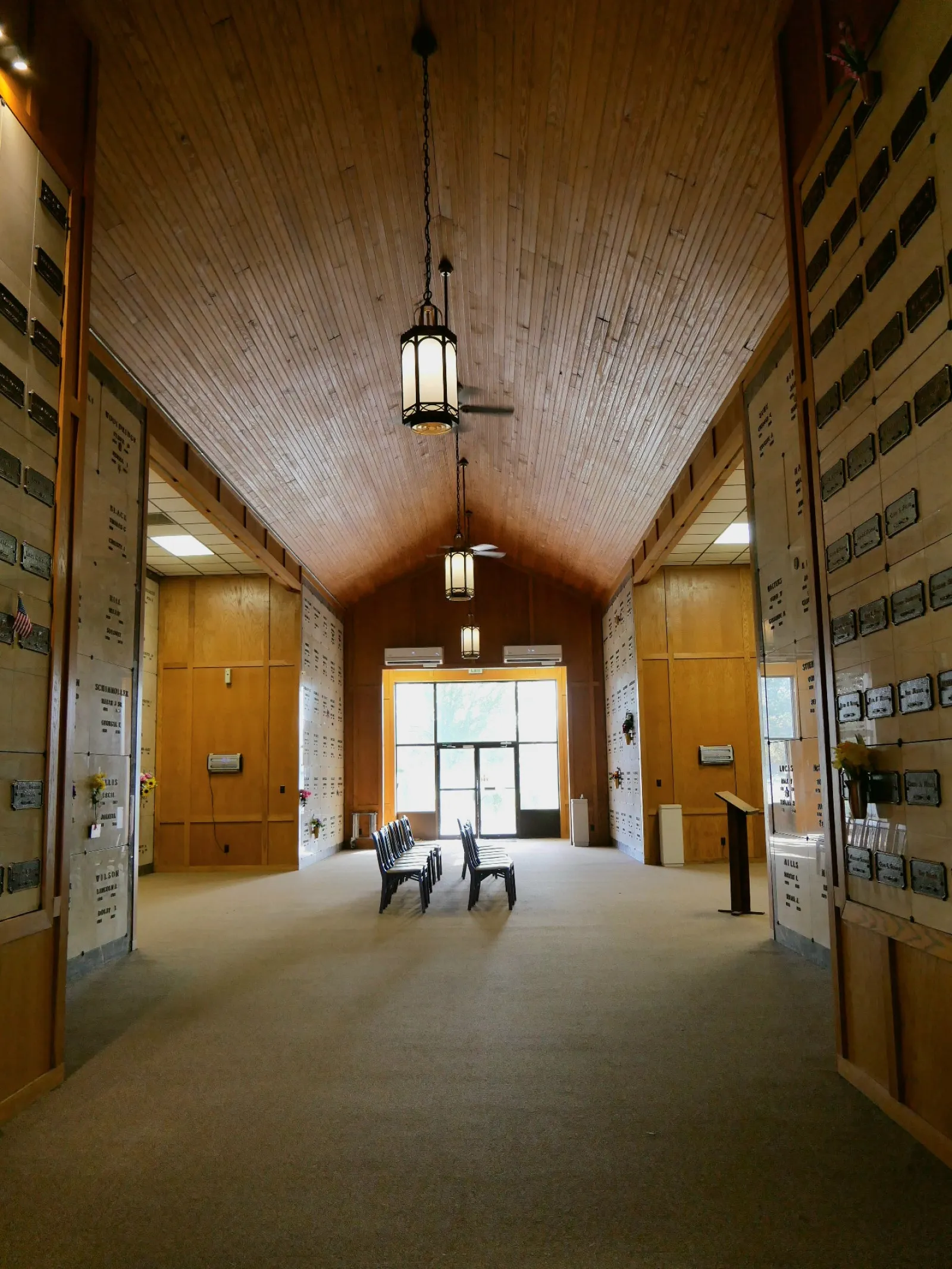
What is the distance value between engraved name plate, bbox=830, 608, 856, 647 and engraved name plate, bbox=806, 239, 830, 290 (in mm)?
1459

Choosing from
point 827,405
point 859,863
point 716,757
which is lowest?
point 859,863

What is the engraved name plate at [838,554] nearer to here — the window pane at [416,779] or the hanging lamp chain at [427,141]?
the hanging lamp chain at [427,141]

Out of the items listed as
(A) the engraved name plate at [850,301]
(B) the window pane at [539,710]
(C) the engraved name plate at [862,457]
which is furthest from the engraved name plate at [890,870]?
(B) the window pane at [539,710]

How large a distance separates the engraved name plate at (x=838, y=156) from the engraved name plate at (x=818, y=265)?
237mm

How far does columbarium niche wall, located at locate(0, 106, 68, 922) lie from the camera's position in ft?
10.6

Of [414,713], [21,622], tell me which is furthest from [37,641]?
[414,713]

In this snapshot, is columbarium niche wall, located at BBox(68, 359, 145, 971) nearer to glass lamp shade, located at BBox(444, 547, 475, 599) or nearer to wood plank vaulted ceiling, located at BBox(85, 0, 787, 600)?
wood plank vaulted ceiling, located at BBox(85, 0, 787, 600)

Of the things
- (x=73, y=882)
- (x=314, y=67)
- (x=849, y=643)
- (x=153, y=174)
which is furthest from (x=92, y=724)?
(x=849, y=643)

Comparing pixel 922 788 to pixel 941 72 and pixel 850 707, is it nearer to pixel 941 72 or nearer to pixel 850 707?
pixel 850 707

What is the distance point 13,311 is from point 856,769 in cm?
370

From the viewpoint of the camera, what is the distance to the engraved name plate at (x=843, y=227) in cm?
329

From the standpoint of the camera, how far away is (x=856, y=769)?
123 inches

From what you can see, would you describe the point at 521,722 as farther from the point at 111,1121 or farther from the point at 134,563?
the point at 111,1121

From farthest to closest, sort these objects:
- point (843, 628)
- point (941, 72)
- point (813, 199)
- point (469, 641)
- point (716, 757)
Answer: point (469, 641), point (716, 757), point (813, 199), point (843, 628), point (941, 72)
